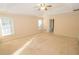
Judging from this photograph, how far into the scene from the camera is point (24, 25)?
1302 millimetres

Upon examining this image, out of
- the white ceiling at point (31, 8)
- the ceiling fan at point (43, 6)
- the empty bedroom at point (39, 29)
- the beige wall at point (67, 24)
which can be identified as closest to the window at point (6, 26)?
the empty bedroom at point (39, 29)

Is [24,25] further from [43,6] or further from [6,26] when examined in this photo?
[43,6]

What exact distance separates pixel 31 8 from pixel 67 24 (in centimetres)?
52

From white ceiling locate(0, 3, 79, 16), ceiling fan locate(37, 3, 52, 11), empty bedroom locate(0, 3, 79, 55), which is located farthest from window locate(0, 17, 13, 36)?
ceiling fan locate(37, 3, 52, 11)

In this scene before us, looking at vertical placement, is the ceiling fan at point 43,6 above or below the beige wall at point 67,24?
above

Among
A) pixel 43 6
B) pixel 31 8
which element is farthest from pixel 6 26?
pixel 43 6

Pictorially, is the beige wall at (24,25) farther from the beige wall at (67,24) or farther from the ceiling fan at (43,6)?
the beige wall at (67,24)

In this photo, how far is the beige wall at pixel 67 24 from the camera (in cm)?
122

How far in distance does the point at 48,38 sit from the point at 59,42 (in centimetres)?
15

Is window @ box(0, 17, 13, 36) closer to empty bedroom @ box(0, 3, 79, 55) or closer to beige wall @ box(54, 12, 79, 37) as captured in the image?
empty bedroom @ box(0, 3, 79, 55)

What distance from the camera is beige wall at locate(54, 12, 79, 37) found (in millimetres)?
1220

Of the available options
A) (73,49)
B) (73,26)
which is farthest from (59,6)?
(73,49)

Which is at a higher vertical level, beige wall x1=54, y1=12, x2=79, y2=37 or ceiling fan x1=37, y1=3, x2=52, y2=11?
ceiling fan x1=37, y1=3, x2=52, y2=11

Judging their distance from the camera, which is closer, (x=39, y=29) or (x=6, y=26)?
(x=6, y=26)
